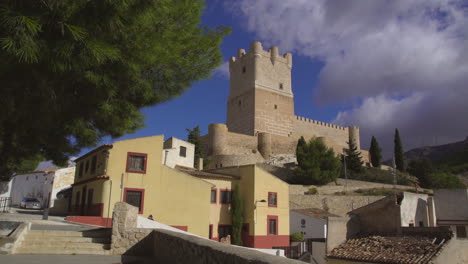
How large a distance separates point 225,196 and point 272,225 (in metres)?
3.80

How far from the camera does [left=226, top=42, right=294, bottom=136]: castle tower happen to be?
5722cm

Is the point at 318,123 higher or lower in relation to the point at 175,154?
higher

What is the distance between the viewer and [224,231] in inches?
925

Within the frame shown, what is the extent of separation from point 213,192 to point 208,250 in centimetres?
1821

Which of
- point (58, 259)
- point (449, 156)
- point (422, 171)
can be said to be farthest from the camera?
point (449, 156)

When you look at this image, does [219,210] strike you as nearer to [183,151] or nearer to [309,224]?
[309,224]

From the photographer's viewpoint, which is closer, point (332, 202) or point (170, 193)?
point (170, 193)

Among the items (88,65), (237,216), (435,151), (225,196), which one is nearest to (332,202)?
(237,216)

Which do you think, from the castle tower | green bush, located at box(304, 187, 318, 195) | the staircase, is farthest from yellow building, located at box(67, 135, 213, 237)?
the castle tower

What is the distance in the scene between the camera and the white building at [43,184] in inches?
1260

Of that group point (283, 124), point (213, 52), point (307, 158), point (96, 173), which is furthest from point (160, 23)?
A: point (283, 124)

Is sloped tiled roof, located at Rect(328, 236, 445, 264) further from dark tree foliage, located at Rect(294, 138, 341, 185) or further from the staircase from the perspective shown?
dark tree foliage, located at Rect(294, 138, 341, 185)

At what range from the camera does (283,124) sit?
59.5m

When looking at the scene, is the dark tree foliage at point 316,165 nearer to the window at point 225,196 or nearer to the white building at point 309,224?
the white building at point 309,224
